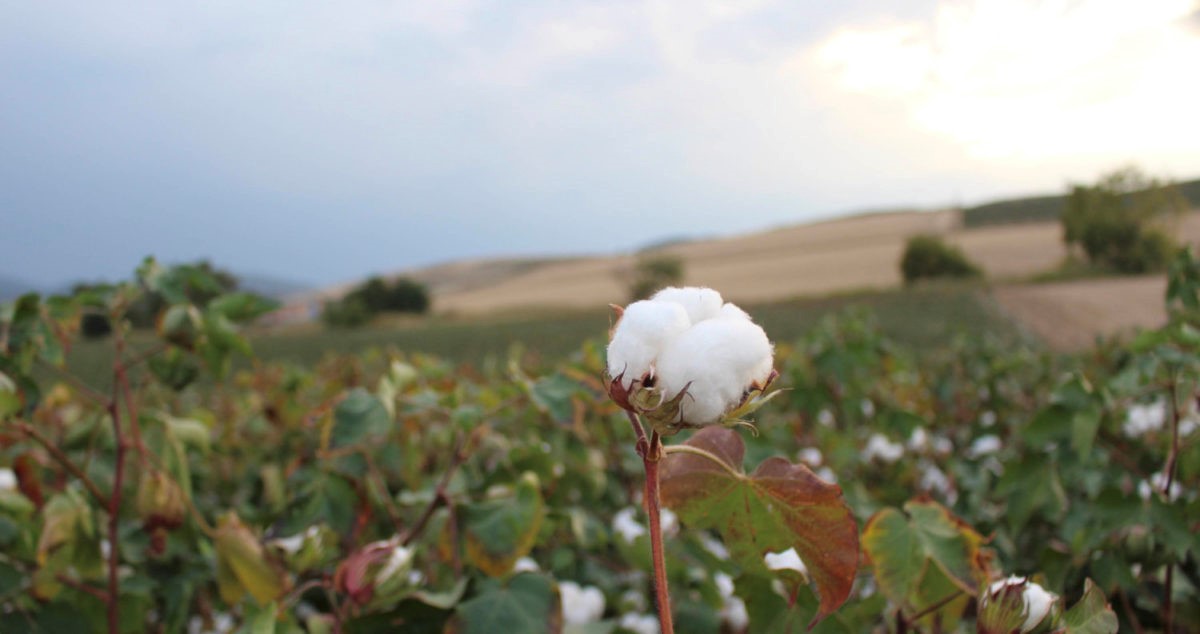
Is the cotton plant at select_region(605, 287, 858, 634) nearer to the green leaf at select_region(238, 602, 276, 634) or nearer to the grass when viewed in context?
the green leaf at select_region(238, 602, 276, 634)

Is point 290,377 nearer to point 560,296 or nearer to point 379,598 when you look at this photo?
point 379,598

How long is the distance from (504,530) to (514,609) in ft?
0.60

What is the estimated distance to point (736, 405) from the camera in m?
0.54

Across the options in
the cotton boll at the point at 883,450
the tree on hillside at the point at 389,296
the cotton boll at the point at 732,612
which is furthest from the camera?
the tree on hillside at the point at 389,296

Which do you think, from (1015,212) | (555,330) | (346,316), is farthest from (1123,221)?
(346,316)

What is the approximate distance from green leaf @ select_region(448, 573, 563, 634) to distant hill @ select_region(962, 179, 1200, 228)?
2261 inches

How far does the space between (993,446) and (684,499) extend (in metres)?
1.90

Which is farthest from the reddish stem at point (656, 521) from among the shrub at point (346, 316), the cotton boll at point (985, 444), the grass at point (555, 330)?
the shrub at point (346, 316)

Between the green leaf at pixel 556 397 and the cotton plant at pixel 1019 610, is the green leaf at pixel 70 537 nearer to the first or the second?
the green leaf at pixel 556 397

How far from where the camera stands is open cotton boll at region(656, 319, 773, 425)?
0.51 m

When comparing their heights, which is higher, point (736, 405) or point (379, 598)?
point (736, 405)

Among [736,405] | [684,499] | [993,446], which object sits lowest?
[993,446]

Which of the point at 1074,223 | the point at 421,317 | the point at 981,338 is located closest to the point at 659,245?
the point at 421,317

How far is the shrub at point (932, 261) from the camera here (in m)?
41.8
